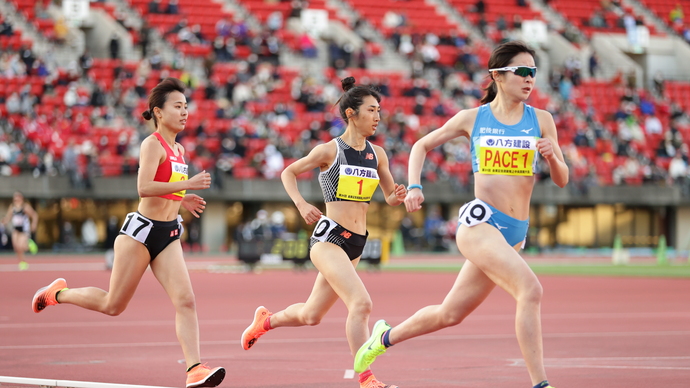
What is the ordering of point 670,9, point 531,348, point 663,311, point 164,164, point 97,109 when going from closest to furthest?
point 531,348, point 164,164, point 663,311, point 97,109, point 670,9

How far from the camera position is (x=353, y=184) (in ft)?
27.9

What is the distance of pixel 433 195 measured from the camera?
4119 cm

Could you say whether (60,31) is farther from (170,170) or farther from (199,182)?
(199,182)

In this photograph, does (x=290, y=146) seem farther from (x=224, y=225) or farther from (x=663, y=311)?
(x=663, y=311)

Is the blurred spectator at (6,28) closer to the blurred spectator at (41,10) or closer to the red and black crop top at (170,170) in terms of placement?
the blurred spectator at (41,10)

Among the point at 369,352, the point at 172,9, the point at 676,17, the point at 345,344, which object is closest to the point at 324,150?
the point at 369,352

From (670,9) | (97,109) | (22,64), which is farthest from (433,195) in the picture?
(670,9)

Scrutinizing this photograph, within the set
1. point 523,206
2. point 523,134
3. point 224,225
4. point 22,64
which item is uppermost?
point 22,64

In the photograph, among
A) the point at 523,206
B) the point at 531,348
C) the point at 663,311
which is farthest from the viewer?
the point at 663,311

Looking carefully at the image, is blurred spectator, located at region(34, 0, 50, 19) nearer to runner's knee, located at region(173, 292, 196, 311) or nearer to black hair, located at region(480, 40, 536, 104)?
runner's knee, located at region(173, 292, 196, 311)

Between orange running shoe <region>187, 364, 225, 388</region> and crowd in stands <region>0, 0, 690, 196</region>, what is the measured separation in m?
29.7

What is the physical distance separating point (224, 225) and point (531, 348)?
113 feet

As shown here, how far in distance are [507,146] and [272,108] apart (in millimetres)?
34230

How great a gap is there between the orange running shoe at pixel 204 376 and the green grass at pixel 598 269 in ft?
70.4
